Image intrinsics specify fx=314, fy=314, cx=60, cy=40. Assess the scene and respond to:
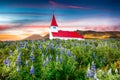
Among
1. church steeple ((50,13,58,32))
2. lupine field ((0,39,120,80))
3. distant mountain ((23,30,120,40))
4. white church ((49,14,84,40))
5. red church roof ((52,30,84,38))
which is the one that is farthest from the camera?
distant mountain ((23,30,120,40))

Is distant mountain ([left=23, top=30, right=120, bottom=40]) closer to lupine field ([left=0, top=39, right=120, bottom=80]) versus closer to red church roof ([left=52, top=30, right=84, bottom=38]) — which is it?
red church roof ([left=52, top=30, right=84, bottom=38])

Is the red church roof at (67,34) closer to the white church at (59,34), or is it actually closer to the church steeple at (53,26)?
the white church at (59,34)

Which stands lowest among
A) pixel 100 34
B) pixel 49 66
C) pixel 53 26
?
pixel 100 34

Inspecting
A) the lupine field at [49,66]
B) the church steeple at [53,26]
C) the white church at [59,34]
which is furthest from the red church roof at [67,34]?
the lupine field at [49,66]

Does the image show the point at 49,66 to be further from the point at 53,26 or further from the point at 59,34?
the point at 53,26

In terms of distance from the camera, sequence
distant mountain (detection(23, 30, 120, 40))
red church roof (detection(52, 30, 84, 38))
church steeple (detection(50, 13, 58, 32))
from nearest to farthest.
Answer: church steeple (detection(50, 13, 58, 32))
red church roof (detection(52, 30, 84, 38))
distant mountain (detection(23, 30, 120, 40))

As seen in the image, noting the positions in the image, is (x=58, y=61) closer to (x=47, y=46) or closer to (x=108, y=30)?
(x=47, y=46)

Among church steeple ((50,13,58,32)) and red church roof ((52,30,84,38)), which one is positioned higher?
church steeple ((50,13,58,32))

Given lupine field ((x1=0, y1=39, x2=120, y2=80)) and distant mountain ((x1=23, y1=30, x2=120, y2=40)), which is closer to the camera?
lupine field ((x1=0, y1=39, x2=120, y2=80))

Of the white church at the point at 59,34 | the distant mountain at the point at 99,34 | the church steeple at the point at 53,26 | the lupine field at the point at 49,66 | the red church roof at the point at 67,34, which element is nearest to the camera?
the lupine field at the point at 49,66

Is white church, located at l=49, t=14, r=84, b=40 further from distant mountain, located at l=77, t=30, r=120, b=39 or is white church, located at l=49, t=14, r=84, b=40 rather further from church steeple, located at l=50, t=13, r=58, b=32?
distant mountain, located at l=77, t=30, r=120, b=39

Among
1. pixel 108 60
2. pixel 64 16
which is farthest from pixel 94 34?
pixel 108 60

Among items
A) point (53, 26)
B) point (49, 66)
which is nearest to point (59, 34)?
point (53, 26)

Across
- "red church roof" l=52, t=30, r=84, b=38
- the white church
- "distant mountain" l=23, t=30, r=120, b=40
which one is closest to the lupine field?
the white church
